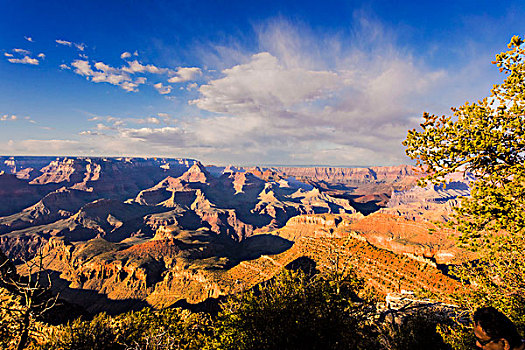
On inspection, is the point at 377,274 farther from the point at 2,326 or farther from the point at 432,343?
the point at 2,326

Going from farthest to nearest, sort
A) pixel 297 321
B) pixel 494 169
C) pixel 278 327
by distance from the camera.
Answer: pixel 278 327 < pixel 297 321 < pixel 494 169

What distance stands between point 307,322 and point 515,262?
459 inches

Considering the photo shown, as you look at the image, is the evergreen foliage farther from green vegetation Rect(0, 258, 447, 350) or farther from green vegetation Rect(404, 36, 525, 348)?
green vegetation Rect(404, 36, 525, 348)

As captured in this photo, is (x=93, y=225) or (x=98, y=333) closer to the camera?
(x=98, y=333)

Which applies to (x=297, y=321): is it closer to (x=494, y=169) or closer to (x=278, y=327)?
(x=278, y=327)

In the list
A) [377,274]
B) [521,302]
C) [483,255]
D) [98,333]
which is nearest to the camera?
[483,255]

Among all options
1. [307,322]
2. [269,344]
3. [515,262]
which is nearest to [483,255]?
[515,262]

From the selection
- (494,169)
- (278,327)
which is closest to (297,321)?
(278,327)

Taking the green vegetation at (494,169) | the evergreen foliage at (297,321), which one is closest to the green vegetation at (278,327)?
the evergreen foliage at (297,321)

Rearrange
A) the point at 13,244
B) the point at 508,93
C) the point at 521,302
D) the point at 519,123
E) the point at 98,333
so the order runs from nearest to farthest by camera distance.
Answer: the point at 519,123
the point at 508,93
the point at 521,302
the point at 98,333
the point at 13,244

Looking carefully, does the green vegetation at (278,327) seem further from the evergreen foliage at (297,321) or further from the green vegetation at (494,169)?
the green vegetation at (494,169)

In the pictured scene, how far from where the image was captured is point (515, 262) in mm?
10367

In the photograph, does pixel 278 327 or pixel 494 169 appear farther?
pixel 278 327

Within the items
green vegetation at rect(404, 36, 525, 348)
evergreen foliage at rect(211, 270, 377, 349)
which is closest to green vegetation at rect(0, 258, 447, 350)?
evergreen foliage at rect(211, 270, 377, 349)
